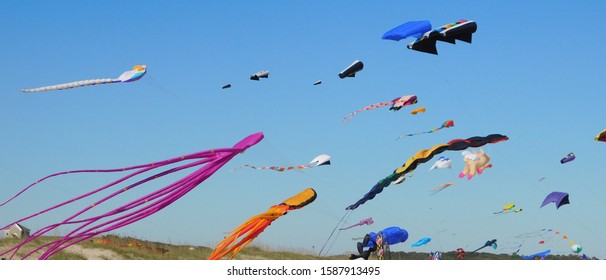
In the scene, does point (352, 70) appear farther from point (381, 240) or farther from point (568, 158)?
point (568, 158)

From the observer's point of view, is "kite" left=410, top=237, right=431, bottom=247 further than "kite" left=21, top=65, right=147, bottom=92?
Yes

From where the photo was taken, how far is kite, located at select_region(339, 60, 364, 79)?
2534 centimetres

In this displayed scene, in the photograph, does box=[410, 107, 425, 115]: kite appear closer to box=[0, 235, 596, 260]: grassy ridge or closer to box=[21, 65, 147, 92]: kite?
box=[0, 235, 596, 260]: grassy ridge

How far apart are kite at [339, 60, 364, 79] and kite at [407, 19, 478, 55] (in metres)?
3.34

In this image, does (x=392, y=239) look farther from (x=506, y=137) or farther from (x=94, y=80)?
(x=94, y=80)

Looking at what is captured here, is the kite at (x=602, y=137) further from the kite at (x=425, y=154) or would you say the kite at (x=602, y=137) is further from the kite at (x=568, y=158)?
the kite at (x=425, y=154)

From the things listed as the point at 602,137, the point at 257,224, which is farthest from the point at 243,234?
the point at 602,137

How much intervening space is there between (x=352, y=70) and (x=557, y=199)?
29.3 ft

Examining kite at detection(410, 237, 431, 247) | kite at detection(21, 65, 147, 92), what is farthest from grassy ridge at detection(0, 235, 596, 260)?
kite at detection(21, 65, 147, 92)

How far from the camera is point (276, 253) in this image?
3553 centimetres

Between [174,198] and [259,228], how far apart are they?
10.3 ft

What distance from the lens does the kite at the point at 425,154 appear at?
23.4 meters
